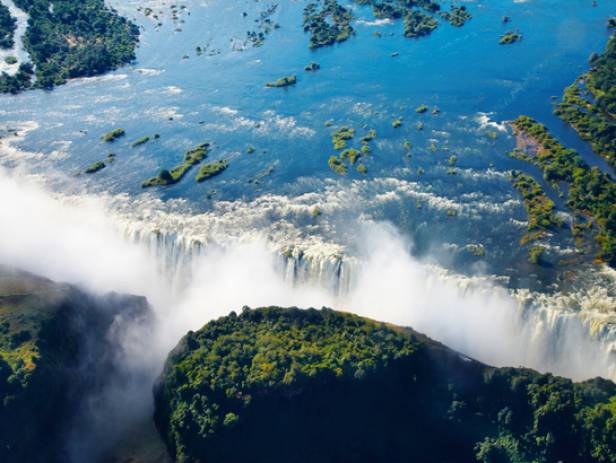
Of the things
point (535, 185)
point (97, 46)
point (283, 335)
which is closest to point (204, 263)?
point (283, 335)

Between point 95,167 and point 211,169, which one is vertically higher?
point 211,169

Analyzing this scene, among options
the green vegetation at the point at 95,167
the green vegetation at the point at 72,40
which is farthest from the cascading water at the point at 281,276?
the green vegetation at the point at 72,40

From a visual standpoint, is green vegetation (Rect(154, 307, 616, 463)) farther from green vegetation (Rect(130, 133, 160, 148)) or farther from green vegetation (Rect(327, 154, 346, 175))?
green vegetation (Rect(130, 133, 160, 148))

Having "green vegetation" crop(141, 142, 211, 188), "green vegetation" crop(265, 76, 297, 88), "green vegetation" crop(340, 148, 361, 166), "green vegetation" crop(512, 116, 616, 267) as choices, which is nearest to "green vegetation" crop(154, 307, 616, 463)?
"green vegetation" crop(512, 116, 616, 267)

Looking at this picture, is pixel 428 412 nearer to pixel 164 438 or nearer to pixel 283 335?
pixel 283 335

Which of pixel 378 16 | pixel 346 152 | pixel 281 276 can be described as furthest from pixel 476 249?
pixel 378 16

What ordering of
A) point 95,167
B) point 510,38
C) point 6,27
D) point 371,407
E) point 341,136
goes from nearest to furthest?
point 371,407 < point 95,167 < point 341,136 < point 510,38 < point 6,27

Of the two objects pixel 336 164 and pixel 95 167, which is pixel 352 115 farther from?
pixel 95 167

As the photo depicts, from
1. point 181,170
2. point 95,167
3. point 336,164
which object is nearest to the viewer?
point 336,164
